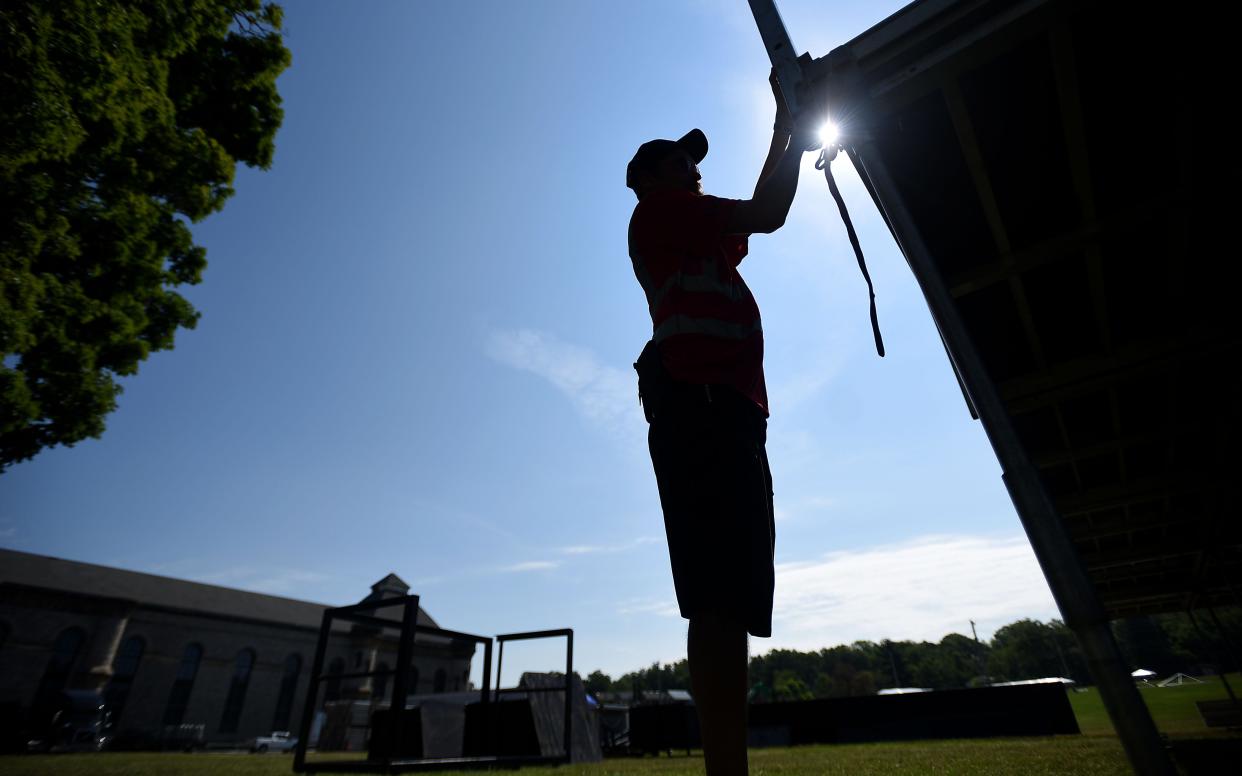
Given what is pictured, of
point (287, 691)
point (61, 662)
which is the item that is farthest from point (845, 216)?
point (287, 691)

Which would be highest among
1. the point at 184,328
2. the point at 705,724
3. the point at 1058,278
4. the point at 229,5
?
the point at 229,5

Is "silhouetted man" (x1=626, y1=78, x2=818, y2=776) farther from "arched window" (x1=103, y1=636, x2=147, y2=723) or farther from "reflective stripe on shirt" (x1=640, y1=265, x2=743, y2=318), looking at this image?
"arched window" (x1=103, y1=636, x2=147, y2=723)

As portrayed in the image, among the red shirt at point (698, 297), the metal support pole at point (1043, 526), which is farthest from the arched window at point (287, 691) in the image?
the metal support pole at point (1043, 526)

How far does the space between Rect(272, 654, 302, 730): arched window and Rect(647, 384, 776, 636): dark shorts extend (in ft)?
167

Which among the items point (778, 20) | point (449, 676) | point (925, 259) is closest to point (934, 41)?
point (778, 20)

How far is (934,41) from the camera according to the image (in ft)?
6.86

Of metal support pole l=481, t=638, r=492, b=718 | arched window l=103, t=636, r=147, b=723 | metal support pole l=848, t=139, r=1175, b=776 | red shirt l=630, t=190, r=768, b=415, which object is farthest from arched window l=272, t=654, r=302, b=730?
metal support pole l=848, t=139, r=1175, b=776

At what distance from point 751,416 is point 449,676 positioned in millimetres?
56661

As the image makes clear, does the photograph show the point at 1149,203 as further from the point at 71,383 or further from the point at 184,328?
the point at 184,328

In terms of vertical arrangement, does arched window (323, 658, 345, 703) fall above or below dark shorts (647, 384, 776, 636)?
above

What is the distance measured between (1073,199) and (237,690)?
5162 cm

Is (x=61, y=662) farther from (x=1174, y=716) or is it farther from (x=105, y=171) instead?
(x=1174, y=716)

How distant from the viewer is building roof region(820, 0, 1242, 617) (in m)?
2.11

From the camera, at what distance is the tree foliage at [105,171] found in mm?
6691
